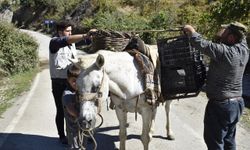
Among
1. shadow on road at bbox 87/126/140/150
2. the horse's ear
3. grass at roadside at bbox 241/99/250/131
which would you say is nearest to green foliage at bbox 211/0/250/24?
grass at roadside at bbox 241/99/250/131

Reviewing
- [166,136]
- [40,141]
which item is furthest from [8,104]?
[166,136]

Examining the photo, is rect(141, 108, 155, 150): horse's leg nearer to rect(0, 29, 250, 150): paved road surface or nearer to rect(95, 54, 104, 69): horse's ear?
rect(0, 29, 250, 150): paved road surface

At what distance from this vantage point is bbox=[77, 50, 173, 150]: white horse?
4.83m

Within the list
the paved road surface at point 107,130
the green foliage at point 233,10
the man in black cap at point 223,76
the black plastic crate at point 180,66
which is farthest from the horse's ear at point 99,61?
the green foliage at point 233,10

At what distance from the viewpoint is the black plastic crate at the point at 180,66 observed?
5.76m

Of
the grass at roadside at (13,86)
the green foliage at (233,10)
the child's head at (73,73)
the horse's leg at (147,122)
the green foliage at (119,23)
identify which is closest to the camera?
Answer: the child's head at (73,73)

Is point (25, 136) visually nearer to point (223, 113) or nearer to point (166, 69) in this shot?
point (166, 69)

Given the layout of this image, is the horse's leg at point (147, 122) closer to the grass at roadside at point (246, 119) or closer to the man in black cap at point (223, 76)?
the man in black cap at point (223, 76)

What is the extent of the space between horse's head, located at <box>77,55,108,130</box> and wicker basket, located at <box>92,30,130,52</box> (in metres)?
0.91

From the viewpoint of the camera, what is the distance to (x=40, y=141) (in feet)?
25.1

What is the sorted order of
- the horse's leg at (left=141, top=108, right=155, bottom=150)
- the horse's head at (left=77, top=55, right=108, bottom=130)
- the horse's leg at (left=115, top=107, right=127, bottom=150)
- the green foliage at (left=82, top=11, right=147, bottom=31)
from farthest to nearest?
the green foliage at (left=82, top=11, right=147, bottom=31) → the horse's leg at (left=115, top=107, right=127, bottom=150) → the horse's leg at (left=141, top=108, right=155, bottom=150) → the horse's head at (left=77, top=55, right=108, bottom=130)

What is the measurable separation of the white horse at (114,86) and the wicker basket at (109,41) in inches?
8.2

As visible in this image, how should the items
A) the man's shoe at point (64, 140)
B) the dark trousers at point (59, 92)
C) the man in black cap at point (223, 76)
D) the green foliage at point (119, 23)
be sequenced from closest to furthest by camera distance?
the man in black cap at point (223, 76) < the dark trousers at point (59, 92) < the man's shoe at point (64, 140) < the green foliage at point (119, 23)

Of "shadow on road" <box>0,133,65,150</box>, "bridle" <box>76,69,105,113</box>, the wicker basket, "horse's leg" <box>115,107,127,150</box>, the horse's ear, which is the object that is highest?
the wicker basket
